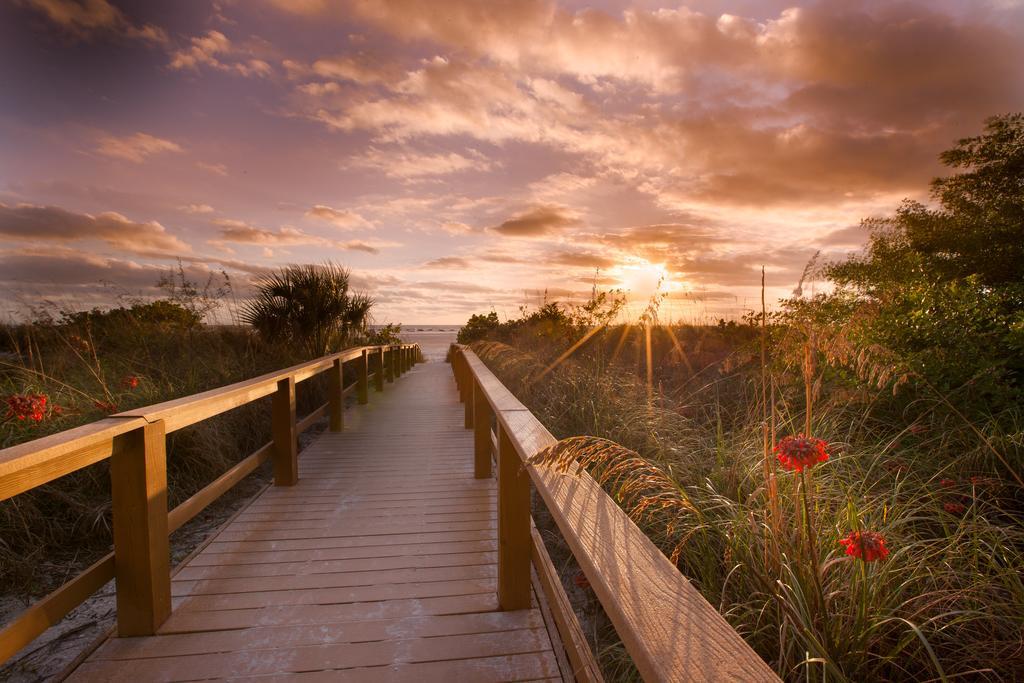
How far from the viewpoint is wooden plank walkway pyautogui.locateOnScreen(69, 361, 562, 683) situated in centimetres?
180

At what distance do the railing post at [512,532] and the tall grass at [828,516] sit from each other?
1.23 ft

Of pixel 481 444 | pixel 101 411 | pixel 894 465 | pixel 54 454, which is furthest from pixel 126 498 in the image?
pixel 894 465

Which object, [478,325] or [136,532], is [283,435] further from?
[478,325]

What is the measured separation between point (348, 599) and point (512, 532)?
0.84 metres

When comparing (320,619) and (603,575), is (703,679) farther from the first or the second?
(320,619)

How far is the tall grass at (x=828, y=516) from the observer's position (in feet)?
4.63

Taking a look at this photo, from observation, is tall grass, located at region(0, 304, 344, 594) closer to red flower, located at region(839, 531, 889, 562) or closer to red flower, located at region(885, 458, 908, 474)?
red flower, located at region(839, 531, 889, 562)

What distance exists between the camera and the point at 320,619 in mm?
2096

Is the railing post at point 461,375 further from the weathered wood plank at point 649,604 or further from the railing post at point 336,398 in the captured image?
the weathered wood plank at point 649,604

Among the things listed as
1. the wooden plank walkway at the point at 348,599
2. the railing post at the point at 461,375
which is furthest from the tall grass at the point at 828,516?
the railing post at the point at 461,375

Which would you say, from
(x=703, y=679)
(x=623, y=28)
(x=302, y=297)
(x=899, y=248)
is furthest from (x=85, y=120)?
(x=899, y=248)

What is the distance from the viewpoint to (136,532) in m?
1.93

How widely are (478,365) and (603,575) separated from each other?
3.43 metres

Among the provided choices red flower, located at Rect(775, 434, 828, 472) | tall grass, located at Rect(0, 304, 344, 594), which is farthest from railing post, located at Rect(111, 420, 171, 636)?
red flower, located at Rect(775, 434, 828, 472)
